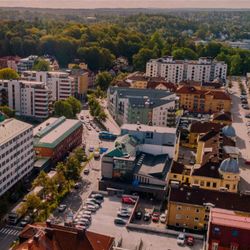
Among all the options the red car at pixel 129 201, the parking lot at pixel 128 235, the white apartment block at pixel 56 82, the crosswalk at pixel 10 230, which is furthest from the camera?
the white apartment block at pixel 56 82

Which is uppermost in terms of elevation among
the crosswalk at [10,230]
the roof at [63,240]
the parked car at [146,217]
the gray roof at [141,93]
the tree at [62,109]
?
the gray roof at [141,93]

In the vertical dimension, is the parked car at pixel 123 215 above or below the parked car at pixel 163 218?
above

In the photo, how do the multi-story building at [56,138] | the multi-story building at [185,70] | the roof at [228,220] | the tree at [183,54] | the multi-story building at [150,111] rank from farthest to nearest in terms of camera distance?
the tree at [183,54] < the multi-story building at [185,70] < the multi-story building at [150,111] < the multi-story building at [56,138] < the roof at [228,220]

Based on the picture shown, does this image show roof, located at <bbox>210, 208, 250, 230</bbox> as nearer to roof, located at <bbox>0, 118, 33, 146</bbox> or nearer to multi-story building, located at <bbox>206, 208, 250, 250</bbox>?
multi-story building, located at <bbox>206, 208, 250, 250</bbox>

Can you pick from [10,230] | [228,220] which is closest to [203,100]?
[10,230]

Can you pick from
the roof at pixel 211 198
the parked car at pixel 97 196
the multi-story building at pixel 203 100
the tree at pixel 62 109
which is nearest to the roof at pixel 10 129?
the parked car at pixel 97 196

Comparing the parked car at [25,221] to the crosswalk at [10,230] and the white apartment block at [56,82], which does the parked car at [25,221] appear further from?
the white apartment block at [56,82]

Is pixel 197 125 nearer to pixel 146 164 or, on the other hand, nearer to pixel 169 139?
pixel 169 139
